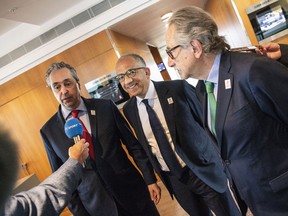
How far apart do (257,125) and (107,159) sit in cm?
113

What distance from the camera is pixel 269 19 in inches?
136

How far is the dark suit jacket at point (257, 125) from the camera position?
108 cm

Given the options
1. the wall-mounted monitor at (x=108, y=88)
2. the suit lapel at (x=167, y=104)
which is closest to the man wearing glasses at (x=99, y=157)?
the suit lapel at (x=167, y=104)

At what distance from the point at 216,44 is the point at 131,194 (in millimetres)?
1284

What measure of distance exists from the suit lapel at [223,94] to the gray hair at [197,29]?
0.14 m

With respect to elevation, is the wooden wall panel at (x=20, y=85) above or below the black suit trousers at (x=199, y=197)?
above

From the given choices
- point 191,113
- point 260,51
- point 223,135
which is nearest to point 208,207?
Answer: point 191,113

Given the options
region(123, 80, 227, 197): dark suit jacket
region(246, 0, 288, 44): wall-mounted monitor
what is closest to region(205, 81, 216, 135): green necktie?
region(123, 80, 227, 197): dark suit jacket

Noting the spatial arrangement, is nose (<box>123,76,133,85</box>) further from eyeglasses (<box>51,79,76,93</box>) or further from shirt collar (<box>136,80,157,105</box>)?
eyeglasses (<box>51,79,76,93</box>)

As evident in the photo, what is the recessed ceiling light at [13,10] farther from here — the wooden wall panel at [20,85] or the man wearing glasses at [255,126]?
the man wearing glasses at [255,126]

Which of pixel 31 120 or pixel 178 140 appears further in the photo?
pixel 31 120

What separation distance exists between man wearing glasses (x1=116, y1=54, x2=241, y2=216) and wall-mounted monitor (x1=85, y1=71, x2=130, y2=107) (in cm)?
255

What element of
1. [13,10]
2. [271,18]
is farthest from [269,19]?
[13,10]

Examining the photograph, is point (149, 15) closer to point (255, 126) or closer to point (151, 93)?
point (151, 93)
